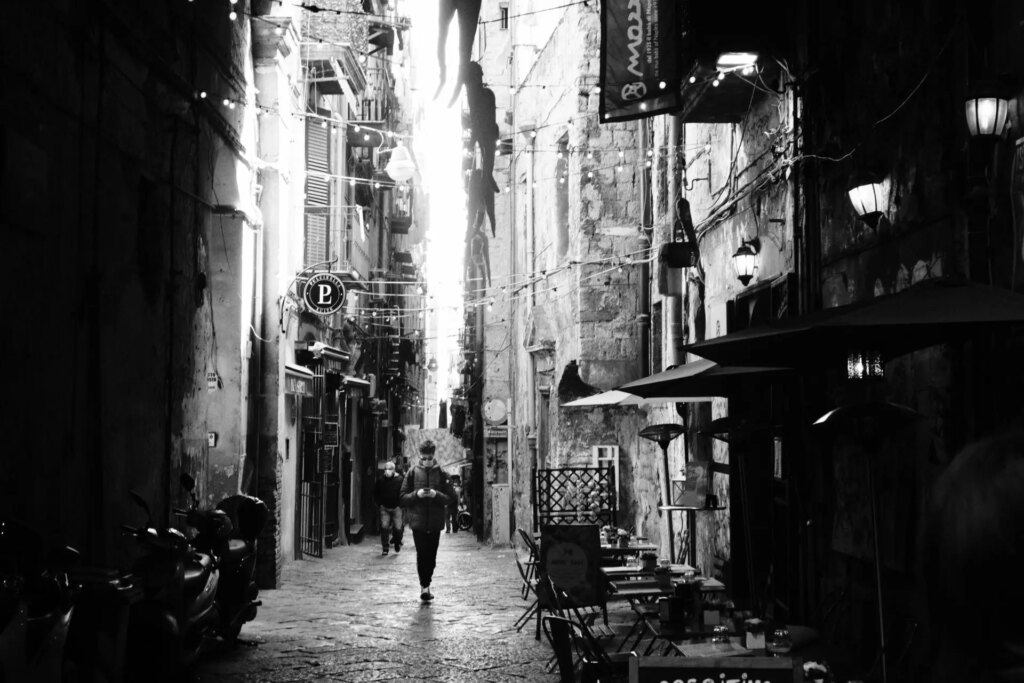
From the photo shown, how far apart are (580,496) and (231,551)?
9.12 metres

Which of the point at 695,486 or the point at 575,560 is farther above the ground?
the point at 695,486

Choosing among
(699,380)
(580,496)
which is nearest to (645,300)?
(580,496)

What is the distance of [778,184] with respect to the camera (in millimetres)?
11445

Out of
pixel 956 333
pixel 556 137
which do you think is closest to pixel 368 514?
pixel 556 137

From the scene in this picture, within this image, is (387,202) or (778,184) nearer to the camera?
(778,184)

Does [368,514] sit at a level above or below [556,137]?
below

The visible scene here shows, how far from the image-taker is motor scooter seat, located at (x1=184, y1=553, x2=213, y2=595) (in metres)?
9.19

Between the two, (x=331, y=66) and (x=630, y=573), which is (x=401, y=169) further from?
(x=630, y=573)

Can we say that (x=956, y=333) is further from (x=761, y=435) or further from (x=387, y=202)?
(x=387, y=202)

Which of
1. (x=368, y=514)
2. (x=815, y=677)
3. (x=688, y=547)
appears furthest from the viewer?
(x=368, y=514)

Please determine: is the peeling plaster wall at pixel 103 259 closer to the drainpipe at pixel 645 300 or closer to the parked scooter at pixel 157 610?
the parked scooter at pixel 157 610

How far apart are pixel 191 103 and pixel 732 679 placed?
1073 cm

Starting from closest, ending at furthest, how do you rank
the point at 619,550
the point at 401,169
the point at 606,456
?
the point at 619,550 < the point at 606,456 < the point at 401,169

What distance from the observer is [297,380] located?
59.9 ft
